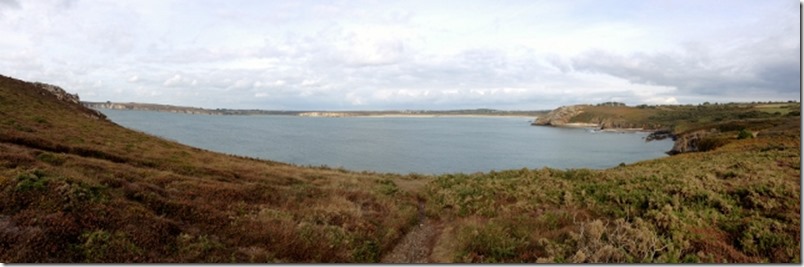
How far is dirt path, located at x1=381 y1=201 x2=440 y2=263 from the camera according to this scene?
1215cm

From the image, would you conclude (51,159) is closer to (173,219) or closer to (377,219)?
(173,219)

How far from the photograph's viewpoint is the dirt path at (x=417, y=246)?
12.1 metres

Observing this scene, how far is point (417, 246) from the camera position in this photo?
13.2 meters

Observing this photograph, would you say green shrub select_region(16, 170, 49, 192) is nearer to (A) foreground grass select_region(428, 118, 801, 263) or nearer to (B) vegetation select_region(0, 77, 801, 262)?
(B) vegetation select_region(0, 77, 801, 262)

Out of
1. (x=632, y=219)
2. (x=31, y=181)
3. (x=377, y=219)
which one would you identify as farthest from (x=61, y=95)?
(x=632, y=219)

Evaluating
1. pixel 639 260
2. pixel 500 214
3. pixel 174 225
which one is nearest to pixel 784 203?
pixel 639 260

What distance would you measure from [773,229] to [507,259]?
252 inches

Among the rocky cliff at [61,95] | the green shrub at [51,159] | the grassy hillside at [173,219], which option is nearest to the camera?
the grassy hillside at [173,219]

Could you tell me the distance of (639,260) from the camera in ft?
30.9

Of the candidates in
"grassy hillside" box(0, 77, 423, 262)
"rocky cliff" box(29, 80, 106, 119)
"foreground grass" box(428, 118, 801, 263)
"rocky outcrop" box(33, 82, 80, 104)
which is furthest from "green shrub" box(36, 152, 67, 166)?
"rocky outcrop" box(33, 82, 80, 104)

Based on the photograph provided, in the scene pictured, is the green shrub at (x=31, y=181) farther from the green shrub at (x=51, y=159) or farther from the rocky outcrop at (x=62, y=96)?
the rocky outcrop at (x=62, y=96)

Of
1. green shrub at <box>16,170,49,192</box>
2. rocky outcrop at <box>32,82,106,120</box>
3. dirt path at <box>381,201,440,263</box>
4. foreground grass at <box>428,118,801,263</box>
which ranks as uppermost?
rocky outcrop at <box>32,82,106,120</box>

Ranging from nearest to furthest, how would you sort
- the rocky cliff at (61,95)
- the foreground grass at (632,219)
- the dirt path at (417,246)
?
the foreground grass at (632,219) < the dirt path at (417,246) < the rocky cliff at (61,95)

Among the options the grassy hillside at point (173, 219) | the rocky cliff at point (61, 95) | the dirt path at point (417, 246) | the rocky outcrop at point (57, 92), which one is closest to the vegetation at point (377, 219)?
the grassy hillside at point (173, 219)
